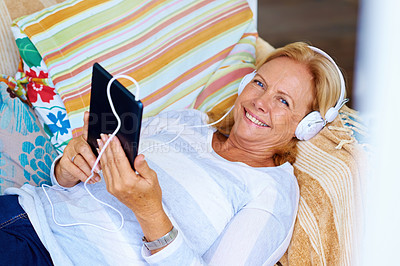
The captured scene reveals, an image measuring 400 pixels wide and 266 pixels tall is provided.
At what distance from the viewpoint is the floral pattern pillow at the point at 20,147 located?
127 centimetres

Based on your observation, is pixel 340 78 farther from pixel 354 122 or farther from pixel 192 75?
pixel 192 75

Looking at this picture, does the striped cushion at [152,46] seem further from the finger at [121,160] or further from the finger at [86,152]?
the finger at [121,160]

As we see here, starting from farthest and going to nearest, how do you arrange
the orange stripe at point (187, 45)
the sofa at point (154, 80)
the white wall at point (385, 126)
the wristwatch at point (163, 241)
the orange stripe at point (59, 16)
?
the orange stripe at point (187, 45) < the orange stripe at point (59, 16) < the sofa at point (154, 80) < the wristwatch at point (163, 241) < the white wall at point (385, 126)

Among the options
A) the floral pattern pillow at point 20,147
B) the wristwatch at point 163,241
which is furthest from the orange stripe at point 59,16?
the wristwatch at point 163,241

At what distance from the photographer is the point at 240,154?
1318 mm

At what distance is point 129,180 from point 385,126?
1.79 feet

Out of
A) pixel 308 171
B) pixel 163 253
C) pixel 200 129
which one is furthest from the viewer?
pixel 200 129

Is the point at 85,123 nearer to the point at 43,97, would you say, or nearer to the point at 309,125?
the point at 43,97

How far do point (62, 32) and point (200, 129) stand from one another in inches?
21.4

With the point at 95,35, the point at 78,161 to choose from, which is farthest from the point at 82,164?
the point at 95,35

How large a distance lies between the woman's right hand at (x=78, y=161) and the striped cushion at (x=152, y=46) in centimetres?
28

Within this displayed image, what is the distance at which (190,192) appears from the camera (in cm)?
113

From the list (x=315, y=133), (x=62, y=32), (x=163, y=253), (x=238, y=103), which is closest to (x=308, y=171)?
(x=315, y=133)

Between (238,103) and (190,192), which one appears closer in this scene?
(190,192)
